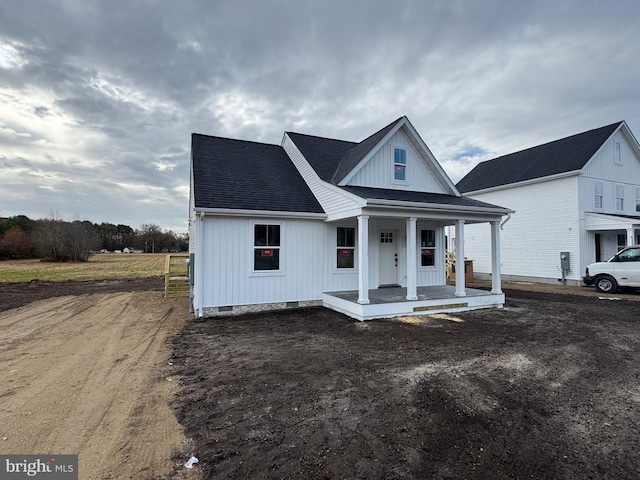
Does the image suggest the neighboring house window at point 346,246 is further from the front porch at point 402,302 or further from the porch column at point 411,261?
the porch column at point 411,261

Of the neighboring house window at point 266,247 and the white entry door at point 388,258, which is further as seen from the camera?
the white entry door at point 388,258

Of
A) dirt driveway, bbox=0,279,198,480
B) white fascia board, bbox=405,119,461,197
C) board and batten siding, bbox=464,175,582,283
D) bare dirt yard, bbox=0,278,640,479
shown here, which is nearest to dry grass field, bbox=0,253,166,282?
dirt driveway, bbox=0,279,198,480

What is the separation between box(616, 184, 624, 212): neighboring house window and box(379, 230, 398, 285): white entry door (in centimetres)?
1425

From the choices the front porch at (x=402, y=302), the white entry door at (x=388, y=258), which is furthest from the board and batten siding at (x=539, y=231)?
the white entry door at (x=388, y=258)

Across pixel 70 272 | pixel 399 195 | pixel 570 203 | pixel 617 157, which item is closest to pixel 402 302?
pixel 399 195

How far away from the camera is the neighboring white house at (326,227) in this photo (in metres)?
8.38

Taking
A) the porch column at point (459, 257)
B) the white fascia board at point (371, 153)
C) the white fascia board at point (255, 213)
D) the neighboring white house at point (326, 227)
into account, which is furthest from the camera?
the white fascia board at point (371, 153)

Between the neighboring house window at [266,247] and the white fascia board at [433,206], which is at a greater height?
the white fascia board at [433,206]

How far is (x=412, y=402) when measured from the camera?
3582 mm

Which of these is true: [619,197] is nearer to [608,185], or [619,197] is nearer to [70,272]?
[608,185]

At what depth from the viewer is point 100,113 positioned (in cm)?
1395

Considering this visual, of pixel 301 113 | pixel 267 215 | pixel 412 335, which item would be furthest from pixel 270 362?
pixel 301 113

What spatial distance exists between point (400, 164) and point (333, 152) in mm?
2983

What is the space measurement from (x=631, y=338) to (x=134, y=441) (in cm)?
909
